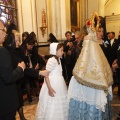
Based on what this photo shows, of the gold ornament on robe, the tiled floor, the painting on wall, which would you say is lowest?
the tiled floor

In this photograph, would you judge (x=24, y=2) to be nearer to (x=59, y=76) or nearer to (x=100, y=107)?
(x=59, y=76)

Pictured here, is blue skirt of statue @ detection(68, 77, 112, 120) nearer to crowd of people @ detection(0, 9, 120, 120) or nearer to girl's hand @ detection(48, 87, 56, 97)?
crowd of people @ detection(0, 9, 120, 120)

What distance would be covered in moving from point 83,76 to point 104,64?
0.35m

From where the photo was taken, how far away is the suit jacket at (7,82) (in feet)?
6.04

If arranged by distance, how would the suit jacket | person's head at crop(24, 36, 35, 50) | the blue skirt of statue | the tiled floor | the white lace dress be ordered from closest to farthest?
the suit jacket, the blue skirt of statue, the white lace dress, the tiled floor, person's head at crop(24, 36, 35, 50)

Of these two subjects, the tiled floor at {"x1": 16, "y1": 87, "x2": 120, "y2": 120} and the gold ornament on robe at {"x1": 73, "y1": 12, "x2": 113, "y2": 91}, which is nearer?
the gold ornament on robe at {"x1": 73, "y1": 12, "x2": 113, "y2": 91}

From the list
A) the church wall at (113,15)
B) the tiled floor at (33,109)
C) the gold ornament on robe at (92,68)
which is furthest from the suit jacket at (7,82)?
the church wall at (113,15)

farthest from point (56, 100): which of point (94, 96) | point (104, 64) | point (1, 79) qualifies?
point (1, 79)

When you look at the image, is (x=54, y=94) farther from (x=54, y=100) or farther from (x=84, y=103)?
(x=84, y=103)

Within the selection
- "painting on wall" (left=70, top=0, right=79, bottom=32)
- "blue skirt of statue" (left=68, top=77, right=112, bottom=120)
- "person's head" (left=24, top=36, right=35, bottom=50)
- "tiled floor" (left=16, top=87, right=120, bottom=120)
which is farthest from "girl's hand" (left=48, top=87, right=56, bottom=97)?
"painting on wall" (left=70, top=0, right=79, bottom=32)

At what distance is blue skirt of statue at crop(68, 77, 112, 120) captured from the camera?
7.86ft

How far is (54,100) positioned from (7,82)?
1.11 meters

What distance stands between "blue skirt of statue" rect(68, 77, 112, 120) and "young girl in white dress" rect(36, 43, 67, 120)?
0.99 ft

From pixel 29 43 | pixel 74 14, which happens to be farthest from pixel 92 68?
pixel 74 14
